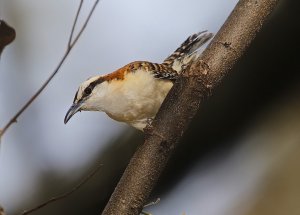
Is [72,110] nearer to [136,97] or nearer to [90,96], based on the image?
[90,96]

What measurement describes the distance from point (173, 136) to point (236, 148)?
3.23 ft

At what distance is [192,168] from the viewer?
6.75 feet

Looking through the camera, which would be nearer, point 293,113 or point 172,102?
point 172,102

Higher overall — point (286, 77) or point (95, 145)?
point (286, 77)

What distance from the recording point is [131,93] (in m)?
1.74

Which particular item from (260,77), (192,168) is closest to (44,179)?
(192,168)

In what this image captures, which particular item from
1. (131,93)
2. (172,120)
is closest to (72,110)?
(131,93)

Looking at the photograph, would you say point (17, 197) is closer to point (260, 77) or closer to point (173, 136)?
point (260, 77)

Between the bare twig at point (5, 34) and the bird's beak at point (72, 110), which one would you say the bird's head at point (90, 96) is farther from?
the bare twig at point (5, 34)

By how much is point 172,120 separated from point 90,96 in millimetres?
781

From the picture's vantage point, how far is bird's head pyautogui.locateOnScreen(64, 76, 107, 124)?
5.93ft

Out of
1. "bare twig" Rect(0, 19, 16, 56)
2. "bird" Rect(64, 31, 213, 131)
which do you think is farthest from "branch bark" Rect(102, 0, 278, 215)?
"bird" Rect(64, 31, 213, 131)

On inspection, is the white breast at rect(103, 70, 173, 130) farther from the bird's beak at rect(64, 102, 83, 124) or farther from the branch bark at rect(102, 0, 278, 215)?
the branch bark at rect(102, 0, 278, 215)

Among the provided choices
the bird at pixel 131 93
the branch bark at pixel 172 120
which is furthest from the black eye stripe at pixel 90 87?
the branch bark at pixel 172 120
